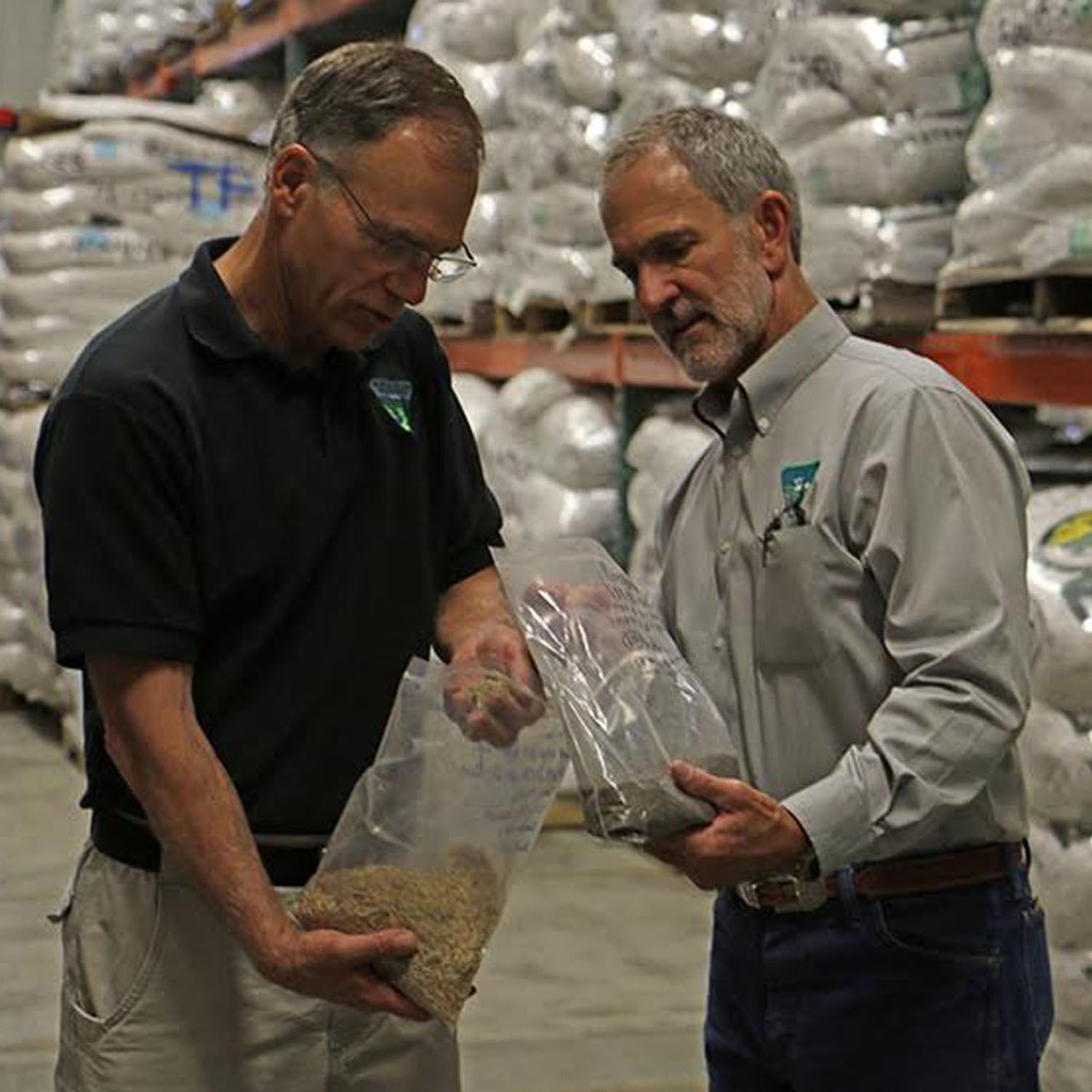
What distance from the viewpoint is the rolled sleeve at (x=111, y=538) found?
2.03 meters

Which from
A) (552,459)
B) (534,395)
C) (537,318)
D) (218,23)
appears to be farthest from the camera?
(218,23)

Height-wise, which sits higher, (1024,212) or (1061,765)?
(1024,212)

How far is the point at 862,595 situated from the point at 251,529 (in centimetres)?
66

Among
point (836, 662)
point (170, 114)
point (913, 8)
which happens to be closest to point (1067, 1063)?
point (836, 662)

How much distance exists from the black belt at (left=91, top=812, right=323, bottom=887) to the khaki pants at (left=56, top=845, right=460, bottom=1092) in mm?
16

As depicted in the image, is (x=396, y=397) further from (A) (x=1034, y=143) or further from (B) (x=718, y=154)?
(A) (x=1034, y=143)

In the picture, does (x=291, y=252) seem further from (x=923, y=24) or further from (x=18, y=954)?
(x=18, y=954)

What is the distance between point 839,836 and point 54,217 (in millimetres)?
6564

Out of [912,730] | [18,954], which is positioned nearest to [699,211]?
[912,730]

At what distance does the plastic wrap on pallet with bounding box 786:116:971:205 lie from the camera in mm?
4395

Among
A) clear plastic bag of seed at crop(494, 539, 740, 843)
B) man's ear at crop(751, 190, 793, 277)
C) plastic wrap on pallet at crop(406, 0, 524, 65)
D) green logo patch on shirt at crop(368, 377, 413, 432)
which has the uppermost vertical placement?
man's ear at crop(751, 190, 793, 277)

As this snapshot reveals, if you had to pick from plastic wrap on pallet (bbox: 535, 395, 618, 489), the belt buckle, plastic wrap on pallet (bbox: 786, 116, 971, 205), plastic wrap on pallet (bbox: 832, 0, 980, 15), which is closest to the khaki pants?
the belt buckle

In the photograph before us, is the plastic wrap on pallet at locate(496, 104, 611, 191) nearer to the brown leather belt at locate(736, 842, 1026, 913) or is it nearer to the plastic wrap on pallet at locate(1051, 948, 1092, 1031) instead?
the plastic wrap on pallet at locate(1051, 948, 1092, 1031)

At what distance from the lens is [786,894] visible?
2.26 meters
